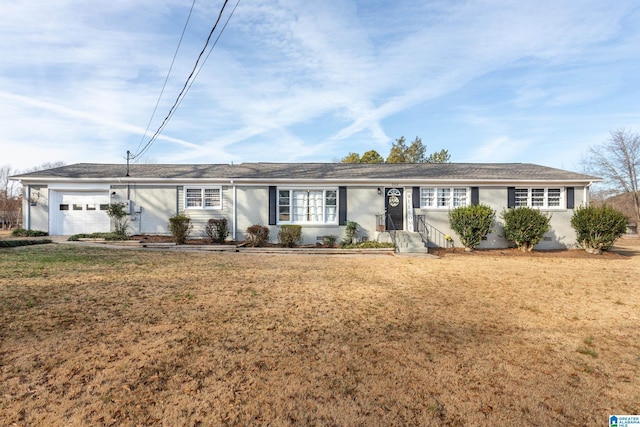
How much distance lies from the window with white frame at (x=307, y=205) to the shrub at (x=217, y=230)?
2542 mm

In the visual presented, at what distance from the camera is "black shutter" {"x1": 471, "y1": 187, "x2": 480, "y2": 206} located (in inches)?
573

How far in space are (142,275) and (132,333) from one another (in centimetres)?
356

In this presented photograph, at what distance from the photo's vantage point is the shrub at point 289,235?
535 inches

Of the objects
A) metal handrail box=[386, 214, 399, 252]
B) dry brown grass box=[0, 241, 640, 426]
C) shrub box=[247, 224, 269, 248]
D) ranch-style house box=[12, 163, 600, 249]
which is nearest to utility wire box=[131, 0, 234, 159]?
ranch-style house box=[12, 163, 600, 249]

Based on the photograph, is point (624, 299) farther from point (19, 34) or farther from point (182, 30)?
point (19, 34)

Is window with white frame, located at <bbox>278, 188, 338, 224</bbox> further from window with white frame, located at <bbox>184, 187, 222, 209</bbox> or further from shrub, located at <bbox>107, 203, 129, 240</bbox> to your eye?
shrub, located at <bbox>107, 203, 129, 240</bbox>

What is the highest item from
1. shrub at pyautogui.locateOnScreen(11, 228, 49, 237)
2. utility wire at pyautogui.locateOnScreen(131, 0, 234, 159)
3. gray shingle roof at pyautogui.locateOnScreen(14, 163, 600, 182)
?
utility wire at pyautogui.locateOnScreen(131, 0, 234, 159)

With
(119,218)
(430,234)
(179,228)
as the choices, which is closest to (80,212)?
(119,218)

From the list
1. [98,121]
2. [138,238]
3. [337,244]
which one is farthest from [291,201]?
[98,121]

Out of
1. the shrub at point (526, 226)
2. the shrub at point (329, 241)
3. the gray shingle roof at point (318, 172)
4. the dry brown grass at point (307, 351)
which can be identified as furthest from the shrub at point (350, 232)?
the dry brown grass at point (307, 351)

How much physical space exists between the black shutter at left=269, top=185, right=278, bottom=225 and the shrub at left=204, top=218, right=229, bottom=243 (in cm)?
208

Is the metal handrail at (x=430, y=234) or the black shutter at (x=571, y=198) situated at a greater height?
the black shutter at (x=571, y=198)

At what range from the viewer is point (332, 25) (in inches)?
407

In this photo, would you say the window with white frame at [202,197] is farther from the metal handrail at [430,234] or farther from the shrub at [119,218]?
the metal handrail at [430,234]
